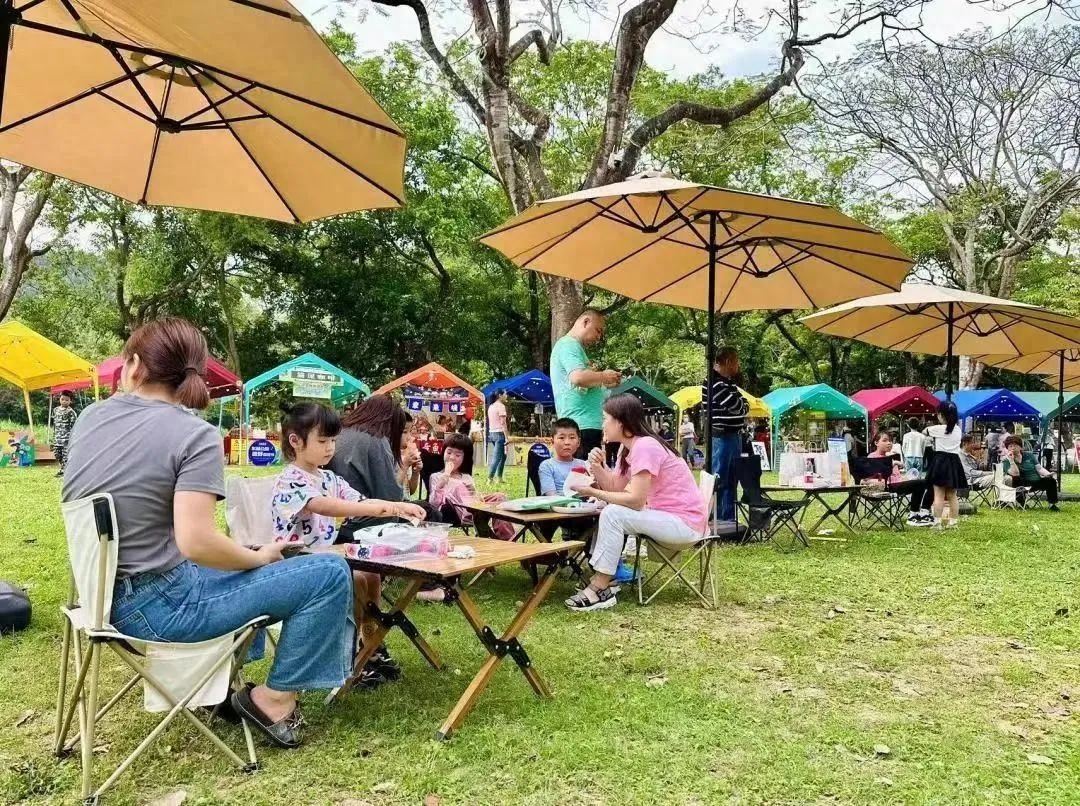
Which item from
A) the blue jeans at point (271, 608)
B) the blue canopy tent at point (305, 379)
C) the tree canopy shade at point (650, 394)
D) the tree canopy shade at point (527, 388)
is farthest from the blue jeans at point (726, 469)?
the tree canopy shade at point (650, 394)

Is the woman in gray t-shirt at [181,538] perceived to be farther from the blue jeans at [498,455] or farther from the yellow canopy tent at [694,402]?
the yellow canopy tent at [694,402]

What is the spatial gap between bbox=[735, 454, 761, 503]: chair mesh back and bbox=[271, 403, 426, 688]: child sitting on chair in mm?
4467

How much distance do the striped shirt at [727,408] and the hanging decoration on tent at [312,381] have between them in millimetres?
12897

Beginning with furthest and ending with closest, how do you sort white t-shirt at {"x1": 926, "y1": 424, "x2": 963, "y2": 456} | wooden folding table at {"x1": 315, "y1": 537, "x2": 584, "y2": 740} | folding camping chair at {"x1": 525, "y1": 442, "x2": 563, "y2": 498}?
white t-shirt at {"x1": 926, "y1": 424, "x2": 963, "y2": 456}
folding camping chair at {"x1": 525, "y1": 442, "x2": 563, "y2": 498}
wooden folding table at {"x1": 315, "y1": 537, "x2": 584, "y2": 740}

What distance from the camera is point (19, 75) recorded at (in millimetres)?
3588

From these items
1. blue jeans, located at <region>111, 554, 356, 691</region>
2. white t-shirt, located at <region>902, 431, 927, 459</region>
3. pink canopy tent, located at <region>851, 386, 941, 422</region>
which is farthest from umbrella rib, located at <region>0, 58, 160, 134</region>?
pink canopy tent, located at <region>851, 386, 941, 422</region>

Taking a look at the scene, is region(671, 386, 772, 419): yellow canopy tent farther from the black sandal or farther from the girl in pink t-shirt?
the black sandal

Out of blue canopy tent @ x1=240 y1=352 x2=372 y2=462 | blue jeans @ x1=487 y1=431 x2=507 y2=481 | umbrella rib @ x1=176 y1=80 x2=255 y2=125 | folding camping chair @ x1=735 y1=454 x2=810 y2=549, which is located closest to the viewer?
umbrella rib @ x1=176 y1=80 x2=255 y2=125

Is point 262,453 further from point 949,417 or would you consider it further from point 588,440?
point 949,417

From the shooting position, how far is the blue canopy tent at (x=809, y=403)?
72.7 ft

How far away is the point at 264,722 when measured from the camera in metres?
2.70

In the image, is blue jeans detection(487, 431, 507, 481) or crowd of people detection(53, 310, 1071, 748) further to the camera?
blue jeans detection(487, 431, 507, 481)

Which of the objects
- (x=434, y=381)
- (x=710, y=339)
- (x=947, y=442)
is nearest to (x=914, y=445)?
(x=947, y=442)

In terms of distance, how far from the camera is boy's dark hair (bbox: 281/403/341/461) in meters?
3.18
